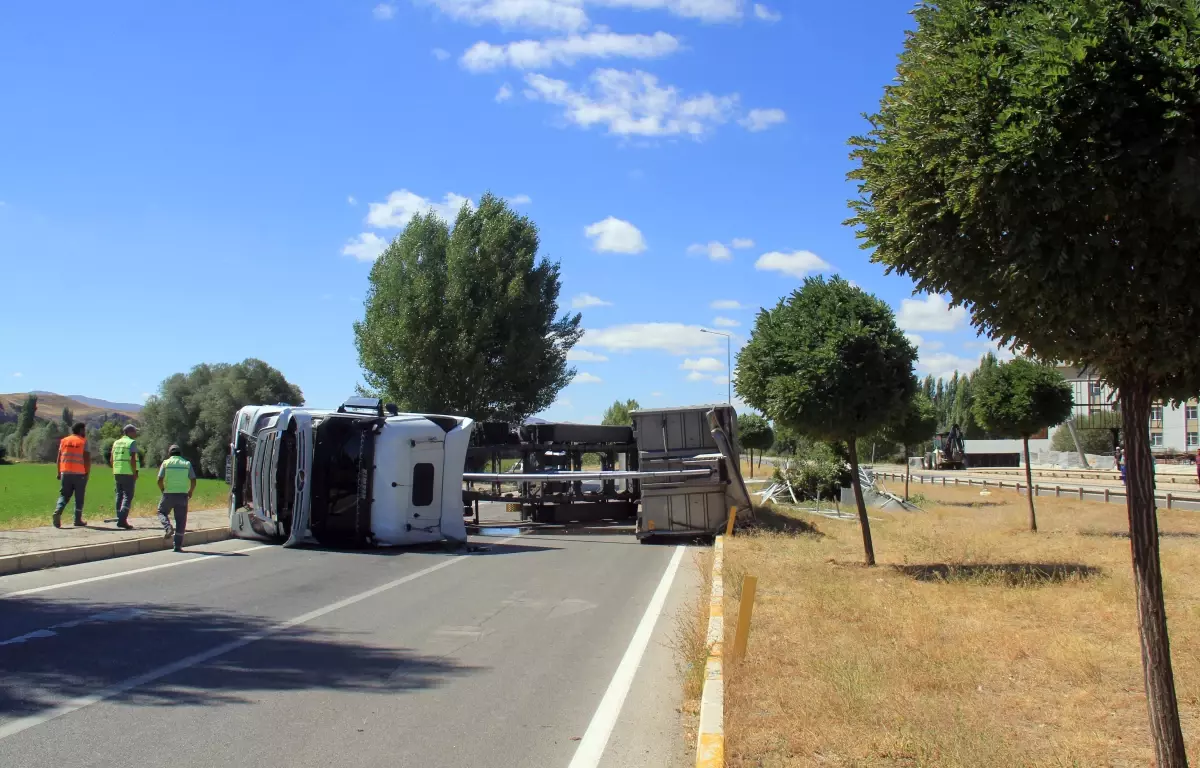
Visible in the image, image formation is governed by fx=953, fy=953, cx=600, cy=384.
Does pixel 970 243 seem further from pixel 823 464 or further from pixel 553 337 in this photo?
pixel 553 337

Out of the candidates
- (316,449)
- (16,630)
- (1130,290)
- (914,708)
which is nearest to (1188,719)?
(914,708)

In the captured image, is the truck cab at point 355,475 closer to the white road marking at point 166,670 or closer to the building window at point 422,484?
the building window at point 422,484

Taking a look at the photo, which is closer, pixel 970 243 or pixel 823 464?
pixel 970 243

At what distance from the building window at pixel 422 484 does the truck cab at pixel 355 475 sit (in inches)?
0.7

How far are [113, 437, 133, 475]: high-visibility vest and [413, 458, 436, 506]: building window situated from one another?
477 centimetres

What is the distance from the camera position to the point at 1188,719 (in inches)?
228

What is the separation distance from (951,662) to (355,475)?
11541 mm

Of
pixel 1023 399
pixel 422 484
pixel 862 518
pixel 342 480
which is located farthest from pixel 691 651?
pixel 1023 399

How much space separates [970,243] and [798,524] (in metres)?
17.7

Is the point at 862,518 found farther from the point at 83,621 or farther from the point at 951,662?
the point at 83,621

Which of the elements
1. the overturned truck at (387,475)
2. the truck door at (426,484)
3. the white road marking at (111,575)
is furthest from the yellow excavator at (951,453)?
the white road marking at (111,575)

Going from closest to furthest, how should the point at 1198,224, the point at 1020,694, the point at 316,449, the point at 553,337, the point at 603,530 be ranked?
the point at 1198,224
the point at 1020,694
the point at 316,449
the point at 603,530
the point at 553,337

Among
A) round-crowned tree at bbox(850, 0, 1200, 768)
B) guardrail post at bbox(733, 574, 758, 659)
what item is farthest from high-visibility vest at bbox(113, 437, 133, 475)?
round-crowned tree at bbox(850, 0, 1200, 768)

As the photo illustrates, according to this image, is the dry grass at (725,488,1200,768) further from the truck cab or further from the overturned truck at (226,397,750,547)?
the truck cab
